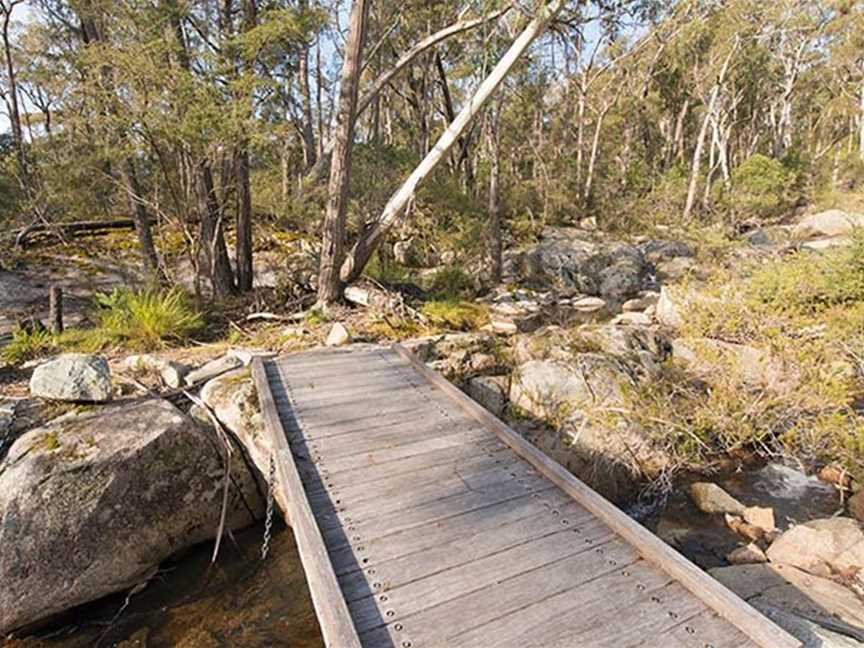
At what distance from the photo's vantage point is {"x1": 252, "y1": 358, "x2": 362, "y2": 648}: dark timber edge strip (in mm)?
1776

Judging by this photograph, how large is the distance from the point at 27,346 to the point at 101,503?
9.55 ft

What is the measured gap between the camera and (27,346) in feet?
16.1

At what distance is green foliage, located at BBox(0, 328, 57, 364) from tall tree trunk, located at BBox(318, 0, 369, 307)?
3.04 m

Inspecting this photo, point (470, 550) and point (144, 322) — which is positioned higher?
point (144, 322)

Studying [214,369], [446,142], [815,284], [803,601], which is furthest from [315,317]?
[815,284]

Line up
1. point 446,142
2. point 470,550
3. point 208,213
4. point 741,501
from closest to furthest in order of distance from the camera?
point 470,550 < point 741,501 < point 208,213 < point 446,142

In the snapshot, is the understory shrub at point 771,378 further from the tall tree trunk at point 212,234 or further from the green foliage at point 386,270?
the tall tree trunk at point 212,234

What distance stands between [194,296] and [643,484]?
600 cm

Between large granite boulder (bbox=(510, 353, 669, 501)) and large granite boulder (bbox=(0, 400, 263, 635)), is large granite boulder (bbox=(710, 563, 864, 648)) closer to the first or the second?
large granite boulder (bbox=(510, 353, 669, 501))

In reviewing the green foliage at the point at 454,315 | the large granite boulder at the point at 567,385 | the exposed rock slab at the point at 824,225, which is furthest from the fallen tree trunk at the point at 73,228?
the exposed rock slab at the point at 824,225

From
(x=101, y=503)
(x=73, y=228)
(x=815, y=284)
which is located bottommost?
(x=101, y=503)

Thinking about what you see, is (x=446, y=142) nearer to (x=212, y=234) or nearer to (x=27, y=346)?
(x=212, y=234)

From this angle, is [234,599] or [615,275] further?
[615,275]

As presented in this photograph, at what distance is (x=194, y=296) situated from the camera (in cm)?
654
